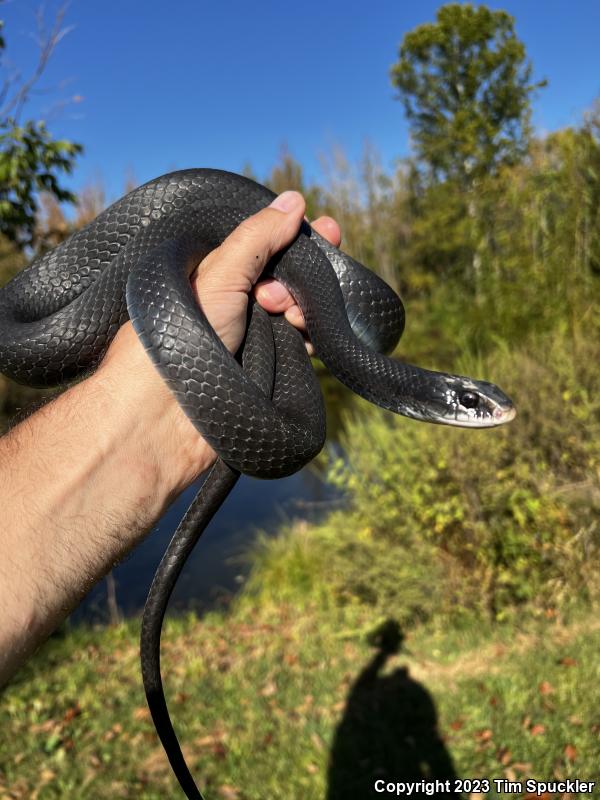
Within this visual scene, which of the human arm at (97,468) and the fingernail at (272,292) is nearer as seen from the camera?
the human arm at (97,468)

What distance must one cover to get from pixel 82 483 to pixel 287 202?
1443 mm

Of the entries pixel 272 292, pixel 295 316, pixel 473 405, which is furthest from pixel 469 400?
pixel 272 292

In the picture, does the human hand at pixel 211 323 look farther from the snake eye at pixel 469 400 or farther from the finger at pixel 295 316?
the snake eye at pixel 469 400

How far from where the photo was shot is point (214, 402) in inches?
77.9

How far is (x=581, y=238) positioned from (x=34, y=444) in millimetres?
8685

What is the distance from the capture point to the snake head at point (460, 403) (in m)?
2.38

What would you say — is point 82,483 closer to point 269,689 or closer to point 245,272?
point 245,272

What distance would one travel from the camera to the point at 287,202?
106 inches

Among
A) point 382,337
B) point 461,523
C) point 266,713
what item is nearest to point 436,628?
point 461,523

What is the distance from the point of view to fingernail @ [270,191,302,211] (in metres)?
2.66

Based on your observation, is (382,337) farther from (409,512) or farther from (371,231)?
(371,231)

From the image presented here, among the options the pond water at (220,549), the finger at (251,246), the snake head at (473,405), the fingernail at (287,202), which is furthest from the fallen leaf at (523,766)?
the pond water at (220,549)

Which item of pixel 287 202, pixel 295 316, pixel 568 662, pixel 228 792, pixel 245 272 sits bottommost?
pixel 568 662

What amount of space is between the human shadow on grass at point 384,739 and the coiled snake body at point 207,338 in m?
2.72
